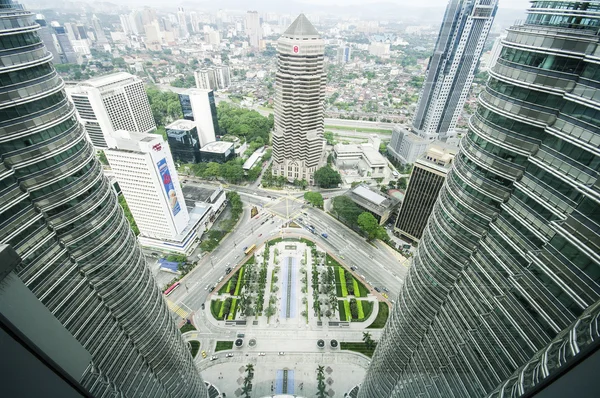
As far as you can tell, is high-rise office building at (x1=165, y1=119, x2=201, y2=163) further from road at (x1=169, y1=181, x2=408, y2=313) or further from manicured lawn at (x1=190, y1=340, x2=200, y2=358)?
manicured lawn at (x1=190, y1=340, x2=200, y2=358)

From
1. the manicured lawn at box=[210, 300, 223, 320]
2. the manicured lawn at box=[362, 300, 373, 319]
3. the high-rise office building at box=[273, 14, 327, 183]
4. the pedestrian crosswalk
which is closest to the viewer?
the pedestrian crosswalk

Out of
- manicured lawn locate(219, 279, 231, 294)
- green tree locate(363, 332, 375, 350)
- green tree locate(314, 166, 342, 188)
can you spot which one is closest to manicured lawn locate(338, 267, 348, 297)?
green tree locate(363, 332, 375, 350)

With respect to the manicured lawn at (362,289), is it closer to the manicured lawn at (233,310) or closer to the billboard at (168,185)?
the manicured lawn at (233,310)

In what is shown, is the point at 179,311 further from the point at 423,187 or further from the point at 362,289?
the point at 423,187

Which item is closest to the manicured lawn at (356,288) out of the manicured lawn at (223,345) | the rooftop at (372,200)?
the rooftop at (372,200)

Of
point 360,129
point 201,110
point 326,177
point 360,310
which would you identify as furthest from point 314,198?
point 360,129

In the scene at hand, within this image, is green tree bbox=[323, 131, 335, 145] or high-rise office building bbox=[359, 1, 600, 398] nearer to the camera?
high-rise office building bbox=[359, 1, 600, 398]

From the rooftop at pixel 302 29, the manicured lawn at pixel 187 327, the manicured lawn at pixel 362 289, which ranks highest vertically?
the rooftop at pixel 302 29
